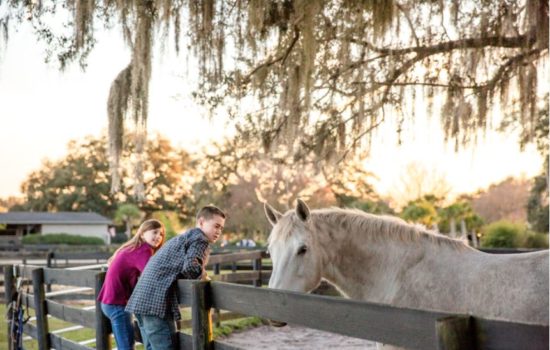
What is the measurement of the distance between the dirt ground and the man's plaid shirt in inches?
177

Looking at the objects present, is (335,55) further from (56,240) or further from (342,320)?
(56,240)

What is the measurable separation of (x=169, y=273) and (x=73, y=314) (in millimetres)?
2188

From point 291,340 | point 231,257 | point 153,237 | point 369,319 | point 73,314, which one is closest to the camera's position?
point 369,319

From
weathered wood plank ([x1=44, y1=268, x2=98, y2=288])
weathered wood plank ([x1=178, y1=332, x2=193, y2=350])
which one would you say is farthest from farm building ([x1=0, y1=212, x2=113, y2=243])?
weathered wood plank ([x1=178, y1=332, x2=193, y2=350])

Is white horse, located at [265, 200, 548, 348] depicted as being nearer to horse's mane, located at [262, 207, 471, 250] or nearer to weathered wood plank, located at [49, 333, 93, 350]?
horse's mane, located at [262, 207, 471, 250]

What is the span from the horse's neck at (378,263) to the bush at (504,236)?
18.5m

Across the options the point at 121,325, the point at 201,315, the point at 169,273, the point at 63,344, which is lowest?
the point at 63,344

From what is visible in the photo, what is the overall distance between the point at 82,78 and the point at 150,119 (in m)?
1.05

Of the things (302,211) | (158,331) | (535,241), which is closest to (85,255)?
(158,331)

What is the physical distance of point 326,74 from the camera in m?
9.20

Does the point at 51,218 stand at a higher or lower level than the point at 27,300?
lower

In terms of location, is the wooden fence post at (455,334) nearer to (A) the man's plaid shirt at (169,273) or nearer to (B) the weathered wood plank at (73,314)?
(A) the man's plaid shirt at (169,273)

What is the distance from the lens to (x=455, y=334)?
198cm

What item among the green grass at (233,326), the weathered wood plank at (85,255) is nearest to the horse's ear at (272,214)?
the green grass at (233,326)
